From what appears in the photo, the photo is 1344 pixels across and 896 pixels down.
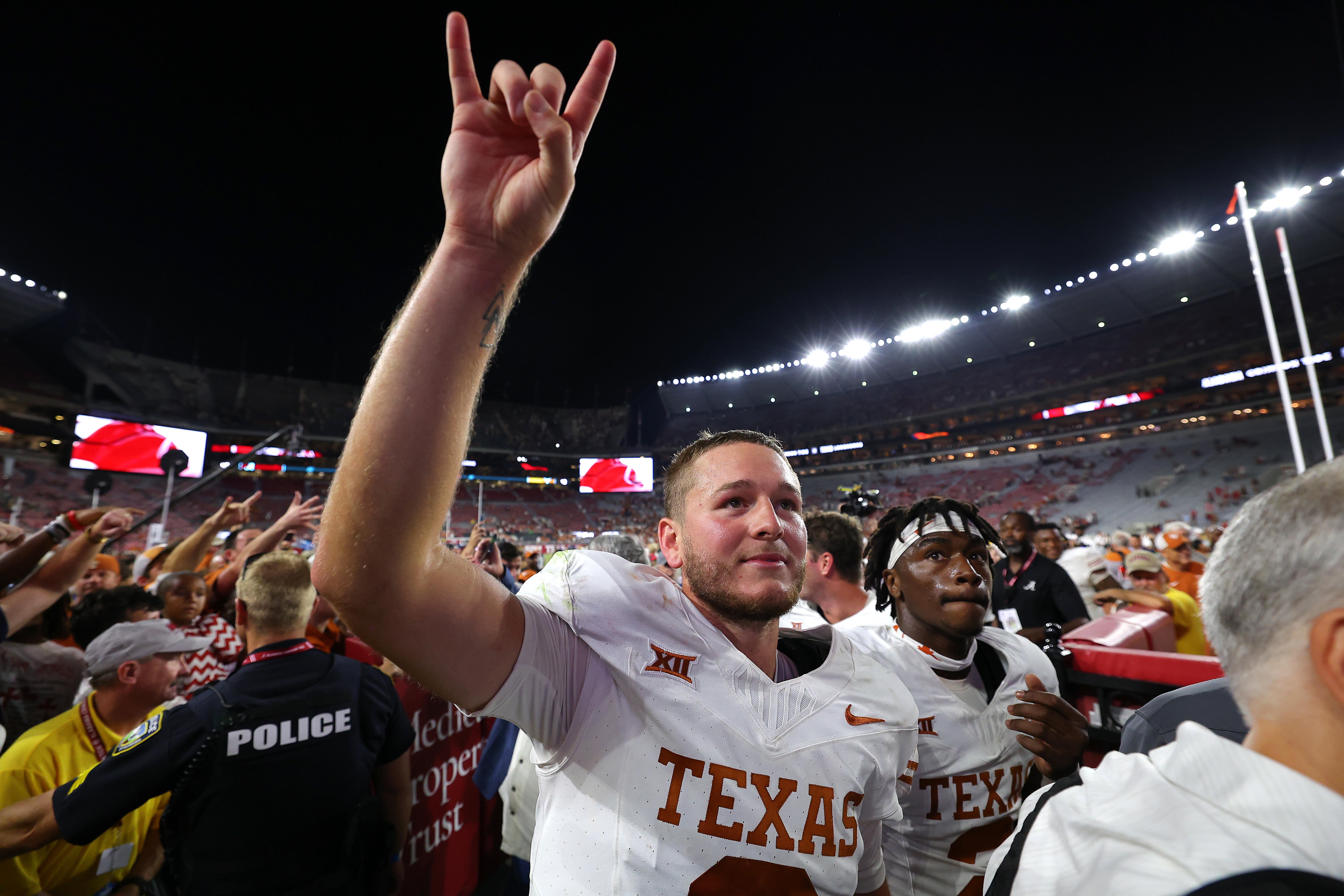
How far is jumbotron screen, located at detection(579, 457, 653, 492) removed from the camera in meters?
39.8

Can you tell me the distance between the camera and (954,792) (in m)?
2.13

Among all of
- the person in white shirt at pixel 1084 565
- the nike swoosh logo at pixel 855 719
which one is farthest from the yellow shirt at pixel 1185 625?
the nike swoosh logo at pixel 855 719

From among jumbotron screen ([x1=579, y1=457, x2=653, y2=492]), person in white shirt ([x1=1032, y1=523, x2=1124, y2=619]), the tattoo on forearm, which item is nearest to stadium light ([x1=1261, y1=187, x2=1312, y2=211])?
person in white shirt ([x1=1032, y1=523, x2=1124, y2=619])

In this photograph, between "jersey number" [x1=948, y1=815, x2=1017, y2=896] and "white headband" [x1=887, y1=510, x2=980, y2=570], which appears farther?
"white headband" [x1=887, y1=510, x2=980, y2=570]

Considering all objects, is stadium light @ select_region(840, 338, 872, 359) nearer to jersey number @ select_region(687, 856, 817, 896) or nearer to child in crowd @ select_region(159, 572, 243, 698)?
child in crowd @ select_region(159, 572, 243, 698)

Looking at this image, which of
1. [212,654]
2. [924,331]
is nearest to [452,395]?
[212,654]

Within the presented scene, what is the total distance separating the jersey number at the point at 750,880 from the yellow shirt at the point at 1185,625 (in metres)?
4.71

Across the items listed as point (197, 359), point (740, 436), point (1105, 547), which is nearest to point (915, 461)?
point (1105, 547)

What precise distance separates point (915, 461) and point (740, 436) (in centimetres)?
4251

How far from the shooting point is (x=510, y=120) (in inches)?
47.6

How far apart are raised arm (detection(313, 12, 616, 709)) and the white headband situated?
2.09m

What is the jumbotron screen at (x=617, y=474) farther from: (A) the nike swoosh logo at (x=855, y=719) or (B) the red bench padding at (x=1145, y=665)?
(A) the nike swoosh logo at (x=855, y=719)

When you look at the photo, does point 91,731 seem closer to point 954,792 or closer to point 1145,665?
point 954,792

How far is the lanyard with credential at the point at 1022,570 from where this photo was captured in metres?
5.22
